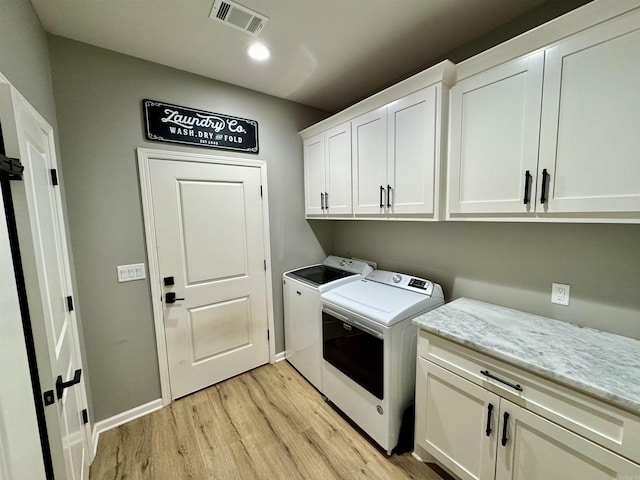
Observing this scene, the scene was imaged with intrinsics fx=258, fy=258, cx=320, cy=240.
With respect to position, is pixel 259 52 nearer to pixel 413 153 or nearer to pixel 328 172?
pixel 328 172

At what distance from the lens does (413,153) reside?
1.71 meters

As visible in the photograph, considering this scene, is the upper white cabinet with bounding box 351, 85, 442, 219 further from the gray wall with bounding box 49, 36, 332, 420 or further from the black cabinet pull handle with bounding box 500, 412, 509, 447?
the gray wall with bounding box 49, 36, 332, 420

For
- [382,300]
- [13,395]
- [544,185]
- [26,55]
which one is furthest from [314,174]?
[13,395]

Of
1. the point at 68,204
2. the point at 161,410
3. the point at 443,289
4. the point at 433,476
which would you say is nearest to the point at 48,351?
the point at 68,204

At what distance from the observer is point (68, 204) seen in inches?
66.1

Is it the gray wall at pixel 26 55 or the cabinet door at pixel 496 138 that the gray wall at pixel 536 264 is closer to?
the cabinet door at pixel 496 138

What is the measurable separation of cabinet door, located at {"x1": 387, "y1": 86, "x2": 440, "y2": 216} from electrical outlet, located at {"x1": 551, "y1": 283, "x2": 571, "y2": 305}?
80 centimetres

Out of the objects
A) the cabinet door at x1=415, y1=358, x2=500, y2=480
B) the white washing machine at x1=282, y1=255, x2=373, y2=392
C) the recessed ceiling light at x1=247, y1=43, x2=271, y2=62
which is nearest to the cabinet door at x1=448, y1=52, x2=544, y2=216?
the cabinet door at x1=415, y1=358, x2=500, y2=480

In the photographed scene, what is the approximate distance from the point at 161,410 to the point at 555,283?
9.56 feet

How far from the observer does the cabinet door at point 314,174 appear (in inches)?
97.2

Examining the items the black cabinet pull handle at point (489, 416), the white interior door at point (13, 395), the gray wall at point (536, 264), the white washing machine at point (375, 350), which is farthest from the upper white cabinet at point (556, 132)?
the white interior door at point (13, 395)

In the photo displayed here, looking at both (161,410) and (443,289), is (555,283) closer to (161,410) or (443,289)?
(443,289)

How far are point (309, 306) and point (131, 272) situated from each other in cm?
139

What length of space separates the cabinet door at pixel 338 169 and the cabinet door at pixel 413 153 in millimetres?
426
